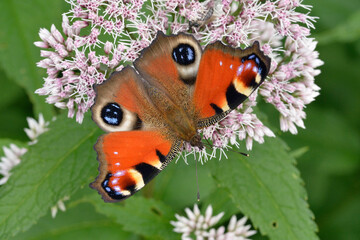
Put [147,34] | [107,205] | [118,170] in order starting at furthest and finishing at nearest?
[107,205]
[147,34]
[118,170]

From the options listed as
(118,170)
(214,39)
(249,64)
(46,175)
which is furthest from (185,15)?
(46,175)

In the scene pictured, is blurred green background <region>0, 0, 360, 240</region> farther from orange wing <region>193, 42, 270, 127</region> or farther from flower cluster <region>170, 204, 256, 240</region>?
orange wing <region>193, 42, 270, 127</region>

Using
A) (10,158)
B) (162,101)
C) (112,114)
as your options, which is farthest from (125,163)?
(10,158)

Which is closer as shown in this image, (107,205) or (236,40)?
(236,40)

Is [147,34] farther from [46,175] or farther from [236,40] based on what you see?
[46,175]

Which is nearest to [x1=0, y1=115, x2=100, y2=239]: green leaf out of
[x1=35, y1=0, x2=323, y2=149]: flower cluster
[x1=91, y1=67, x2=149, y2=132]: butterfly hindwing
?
[x1=35, y1=0, x2=323, y2=149]: flower cluster

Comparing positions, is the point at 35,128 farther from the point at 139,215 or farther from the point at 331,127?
the point at 331,127

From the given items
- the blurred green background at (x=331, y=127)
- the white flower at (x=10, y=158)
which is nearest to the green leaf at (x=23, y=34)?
the white flower at (x=10, y=158)

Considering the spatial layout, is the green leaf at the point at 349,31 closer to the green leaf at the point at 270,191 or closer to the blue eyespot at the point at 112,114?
the green leaf at the point at 270,191
